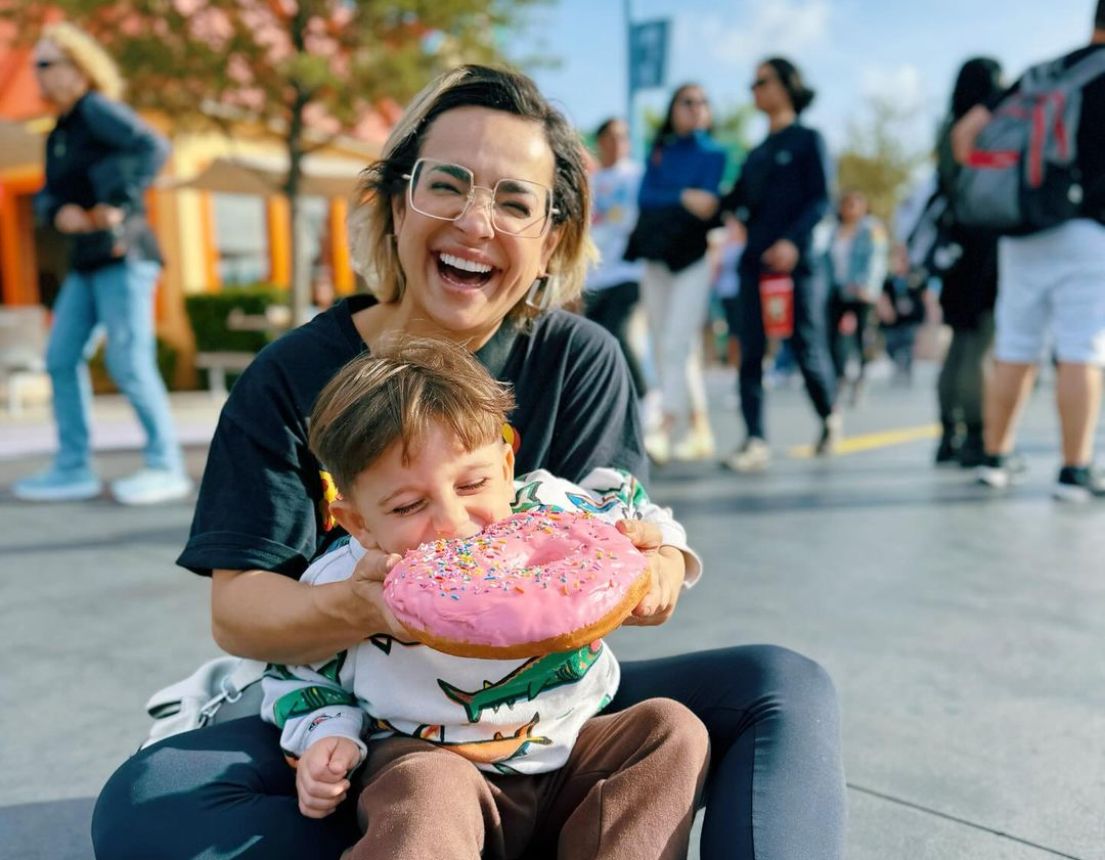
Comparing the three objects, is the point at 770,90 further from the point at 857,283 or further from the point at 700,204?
the point at 857,283

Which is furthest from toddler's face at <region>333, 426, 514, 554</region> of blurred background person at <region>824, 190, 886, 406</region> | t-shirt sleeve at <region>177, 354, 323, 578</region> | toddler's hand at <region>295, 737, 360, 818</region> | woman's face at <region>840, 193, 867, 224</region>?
woman's face at <region>840, 193, 867, 224</region>

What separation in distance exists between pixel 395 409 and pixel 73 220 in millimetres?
4025

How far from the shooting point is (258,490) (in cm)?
156

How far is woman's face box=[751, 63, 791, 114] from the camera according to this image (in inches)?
219

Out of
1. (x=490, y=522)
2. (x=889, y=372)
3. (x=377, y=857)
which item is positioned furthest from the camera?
(x=889, y=372)

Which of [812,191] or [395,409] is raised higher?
[812,191]

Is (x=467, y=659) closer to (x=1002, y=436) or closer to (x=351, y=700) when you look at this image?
(x=351, y=700)

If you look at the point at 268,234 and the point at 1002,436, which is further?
the point at 268,234

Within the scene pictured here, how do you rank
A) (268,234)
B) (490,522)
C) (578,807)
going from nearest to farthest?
1. (578,807)
2. (490,522)
3. (268,234)

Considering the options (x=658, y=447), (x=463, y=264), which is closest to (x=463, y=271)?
(x=463, y=264)

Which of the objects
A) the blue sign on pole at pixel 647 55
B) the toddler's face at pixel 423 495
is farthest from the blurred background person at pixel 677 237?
the blue sign on pole at pixel 647 55

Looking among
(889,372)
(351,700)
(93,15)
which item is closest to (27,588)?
(351,700)

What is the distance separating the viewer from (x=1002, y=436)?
4.88m

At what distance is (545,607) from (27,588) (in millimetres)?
2742
